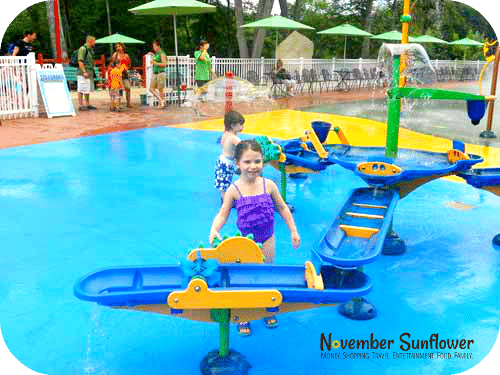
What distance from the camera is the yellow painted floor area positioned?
9680mm

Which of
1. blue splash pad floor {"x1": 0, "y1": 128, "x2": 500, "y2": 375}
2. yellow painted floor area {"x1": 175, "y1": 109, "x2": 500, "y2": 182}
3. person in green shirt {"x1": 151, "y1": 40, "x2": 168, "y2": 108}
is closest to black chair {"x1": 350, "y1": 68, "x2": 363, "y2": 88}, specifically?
yellow painted floor area {"x1": 175, "y1": 109, "x2": 500, "y2": 182}

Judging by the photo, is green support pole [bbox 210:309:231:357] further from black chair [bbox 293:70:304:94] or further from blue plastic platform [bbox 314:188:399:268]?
black chair [bbox 293:70:304:94]

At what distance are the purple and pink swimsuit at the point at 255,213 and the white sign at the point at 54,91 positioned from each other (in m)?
11.0

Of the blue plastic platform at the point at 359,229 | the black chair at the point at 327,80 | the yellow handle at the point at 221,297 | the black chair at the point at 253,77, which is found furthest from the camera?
the black chair at the point at 327,80

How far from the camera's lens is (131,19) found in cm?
3116

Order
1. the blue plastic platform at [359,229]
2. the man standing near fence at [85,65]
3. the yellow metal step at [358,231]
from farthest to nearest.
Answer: the man standing near fence at [85,65] < the yellow metal step at [358,231] < the blue plastic platform at [359,229]

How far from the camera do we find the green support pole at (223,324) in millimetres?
2824

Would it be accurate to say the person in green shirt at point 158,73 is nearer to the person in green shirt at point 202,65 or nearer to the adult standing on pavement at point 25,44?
the person in green shirt at point 202,65

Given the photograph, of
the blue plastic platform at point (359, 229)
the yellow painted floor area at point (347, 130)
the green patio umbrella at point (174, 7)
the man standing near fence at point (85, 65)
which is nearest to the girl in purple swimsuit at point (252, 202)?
the blue plastic platform at point (359, 229)

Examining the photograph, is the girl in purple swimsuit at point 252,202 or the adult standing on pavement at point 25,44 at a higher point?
the adult standing on pavement at point 25,44

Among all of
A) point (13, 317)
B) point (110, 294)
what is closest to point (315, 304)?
point (110, 294)

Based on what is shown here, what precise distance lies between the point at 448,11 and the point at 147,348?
28.5 meters

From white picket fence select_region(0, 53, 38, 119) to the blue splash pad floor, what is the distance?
5.08 metres

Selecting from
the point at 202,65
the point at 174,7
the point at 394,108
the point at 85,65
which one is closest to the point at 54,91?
the point at 85,65
